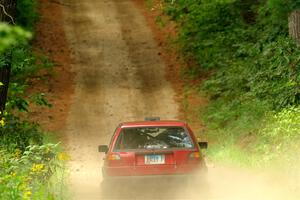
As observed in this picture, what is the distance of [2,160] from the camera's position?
32.5 ft

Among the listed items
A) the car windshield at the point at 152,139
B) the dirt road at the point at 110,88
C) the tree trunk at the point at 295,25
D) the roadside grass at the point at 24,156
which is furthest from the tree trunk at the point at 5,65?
the tree trunk at the point at 295,25

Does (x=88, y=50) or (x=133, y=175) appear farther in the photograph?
(x=88, y=50)

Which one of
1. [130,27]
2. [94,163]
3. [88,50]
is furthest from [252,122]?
[130,27]

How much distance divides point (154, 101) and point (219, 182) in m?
11.7

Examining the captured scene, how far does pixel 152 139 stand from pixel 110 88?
1487 cm

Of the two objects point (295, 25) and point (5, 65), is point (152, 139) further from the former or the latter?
point (295, 25)


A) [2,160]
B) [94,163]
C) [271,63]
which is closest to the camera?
[2,160]

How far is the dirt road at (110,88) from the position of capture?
14.4m

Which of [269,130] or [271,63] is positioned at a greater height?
[271,63]

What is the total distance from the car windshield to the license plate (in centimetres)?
29

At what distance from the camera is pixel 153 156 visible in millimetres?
11508

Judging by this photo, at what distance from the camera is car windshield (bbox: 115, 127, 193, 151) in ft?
39.0

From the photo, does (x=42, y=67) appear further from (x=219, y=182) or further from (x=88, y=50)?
(x=219, y=182)

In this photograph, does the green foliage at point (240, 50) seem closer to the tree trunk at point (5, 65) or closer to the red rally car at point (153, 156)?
the red rally car at point (153, 156)
